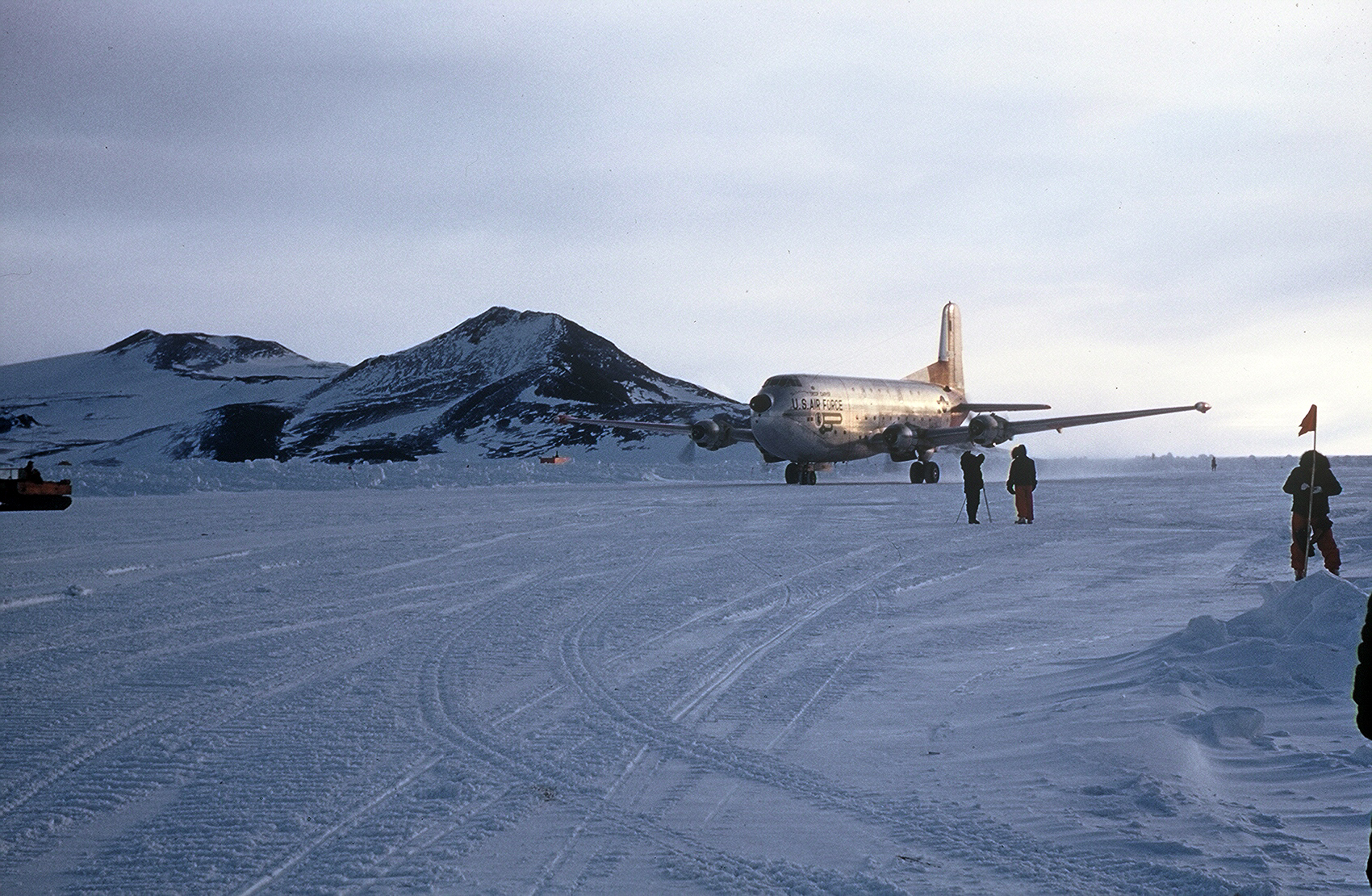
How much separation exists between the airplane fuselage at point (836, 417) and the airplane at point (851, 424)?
0.12 ft

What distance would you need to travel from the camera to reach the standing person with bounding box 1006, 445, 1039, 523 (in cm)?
2148

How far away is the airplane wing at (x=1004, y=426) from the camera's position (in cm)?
4422

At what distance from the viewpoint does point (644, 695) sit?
690cm

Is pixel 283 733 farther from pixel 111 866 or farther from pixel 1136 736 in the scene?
pixel 1136 736

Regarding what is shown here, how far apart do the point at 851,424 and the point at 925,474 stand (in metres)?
4.72

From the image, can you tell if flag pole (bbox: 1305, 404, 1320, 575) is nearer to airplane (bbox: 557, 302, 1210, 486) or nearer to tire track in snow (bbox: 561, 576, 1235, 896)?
tire track in snow (bbox: 561, 576, 1235, 896)

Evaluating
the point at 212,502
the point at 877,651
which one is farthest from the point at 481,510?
the point at 877,651

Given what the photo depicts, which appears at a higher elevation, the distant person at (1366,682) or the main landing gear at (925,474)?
the distant person at (1366,682)

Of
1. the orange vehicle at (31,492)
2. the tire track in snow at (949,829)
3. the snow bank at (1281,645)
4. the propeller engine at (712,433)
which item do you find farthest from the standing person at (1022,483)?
the orange vehicle at (31,492)

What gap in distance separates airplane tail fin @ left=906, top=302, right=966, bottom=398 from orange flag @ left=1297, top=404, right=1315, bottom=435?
150ft

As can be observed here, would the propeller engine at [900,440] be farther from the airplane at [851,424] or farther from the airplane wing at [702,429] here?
the airplane wing at [702,429]

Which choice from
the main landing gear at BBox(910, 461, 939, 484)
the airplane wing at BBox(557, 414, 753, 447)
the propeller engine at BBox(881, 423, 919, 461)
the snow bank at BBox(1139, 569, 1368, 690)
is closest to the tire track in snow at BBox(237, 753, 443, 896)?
the snow bank at BBox(1139, 569, 1368, 690)

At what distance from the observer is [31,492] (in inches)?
1038

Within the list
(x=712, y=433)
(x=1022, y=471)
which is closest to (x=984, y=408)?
(x=712, y=433)
